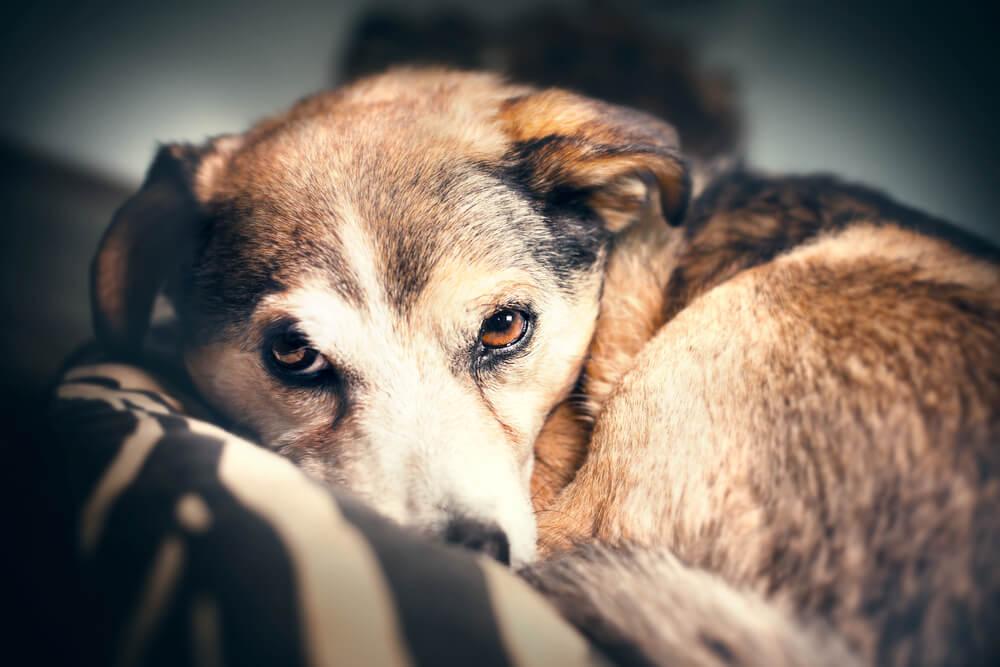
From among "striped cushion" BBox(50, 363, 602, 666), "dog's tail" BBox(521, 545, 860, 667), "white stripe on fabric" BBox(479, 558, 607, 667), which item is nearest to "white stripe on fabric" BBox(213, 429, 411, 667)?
"striped cushion" BBox(50, 363, 602, 666)

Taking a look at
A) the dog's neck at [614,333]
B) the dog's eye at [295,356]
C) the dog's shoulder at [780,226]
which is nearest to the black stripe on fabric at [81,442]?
the dog's eye at [295,356]

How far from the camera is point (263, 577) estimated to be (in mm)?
548

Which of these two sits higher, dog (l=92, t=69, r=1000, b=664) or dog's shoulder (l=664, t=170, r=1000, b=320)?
dog's shoulder (l=664, t=170, r=1000, b=320)

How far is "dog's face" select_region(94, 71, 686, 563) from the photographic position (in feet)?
3.05

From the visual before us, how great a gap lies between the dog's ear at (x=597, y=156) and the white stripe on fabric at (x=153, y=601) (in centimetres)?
87

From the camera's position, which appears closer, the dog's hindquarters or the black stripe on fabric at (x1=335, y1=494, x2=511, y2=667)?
the black stripe on fabric at (x1=335, y1=494, x2=511, y2=667)

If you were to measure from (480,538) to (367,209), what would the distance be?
0.58m

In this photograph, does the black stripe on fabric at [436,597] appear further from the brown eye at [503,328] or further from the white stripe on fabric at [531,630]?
the brown eye at [503,328]

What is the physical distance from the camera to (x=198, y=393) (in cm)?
113

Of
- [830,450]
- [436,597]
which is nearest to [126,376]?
[436,597]

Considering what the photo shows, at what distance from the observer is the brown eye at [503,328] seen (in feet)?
3.35

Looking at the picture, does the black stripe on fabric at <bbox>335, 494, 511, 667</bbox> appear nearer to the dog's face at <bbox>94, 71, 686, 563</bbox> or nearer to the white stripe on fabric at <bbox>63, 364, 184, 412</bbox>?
the dog's face at <bbox>94, 71, 686, 563</bbox>

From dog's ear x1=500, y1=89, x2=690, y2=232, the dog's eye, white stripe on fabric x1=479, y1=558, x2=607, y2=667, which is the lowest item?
white stripe on fabric x1=479, y1=558, x2=607, y2=667

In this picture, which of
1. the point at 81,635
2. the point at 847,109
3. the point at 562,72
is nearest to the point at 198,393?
the point at 81,635
